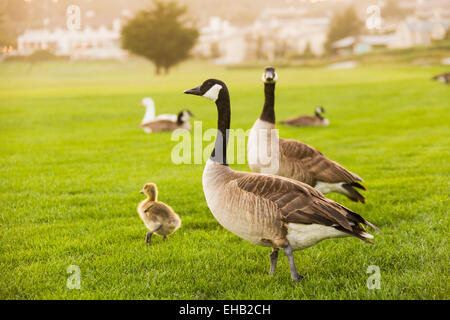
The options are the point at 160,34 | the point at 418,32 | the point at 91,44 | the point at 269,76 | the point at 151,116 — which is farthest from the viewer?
the point at 91,44

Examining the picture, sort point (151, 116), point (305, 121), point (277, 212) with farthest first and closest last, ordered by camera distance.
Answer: point (151, 116) < point (305, 121) < point (277, 212)

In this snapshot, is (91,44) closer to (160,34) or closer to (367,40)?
(160,34)

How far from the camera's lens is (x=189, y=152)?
12.8 m

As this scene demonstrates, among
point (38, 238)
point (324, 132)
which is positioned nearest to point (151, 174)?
point (38, 238)

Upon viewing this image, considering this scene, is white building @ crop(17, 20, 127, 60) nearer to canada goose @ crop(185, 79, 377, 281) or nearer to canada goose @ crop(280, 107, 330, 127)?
canada goose @ crop(280, 107, 330, 127)

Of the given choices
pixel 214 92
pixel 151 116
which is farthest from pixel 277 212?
pixel 151 116

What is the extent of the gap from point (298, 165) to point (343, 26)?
84065 mm

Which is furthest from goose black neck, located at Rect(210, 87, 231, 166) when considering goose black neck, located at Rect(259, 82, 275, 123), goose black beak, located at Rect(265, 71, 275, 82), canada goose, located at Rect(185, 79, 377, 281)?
goose black beak, located at Rect(265, 71, 275, 82)

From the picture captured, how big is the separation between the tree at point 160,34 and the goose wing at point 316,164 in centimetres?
6279

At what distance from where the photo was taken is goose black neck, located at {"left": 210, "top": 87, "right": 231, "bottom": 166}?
4.76 metres

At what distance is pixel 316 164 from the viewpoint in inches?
259

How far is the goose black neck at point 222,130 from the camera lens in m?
4.76

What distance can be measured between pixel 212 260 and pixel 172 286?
0.77 meters
